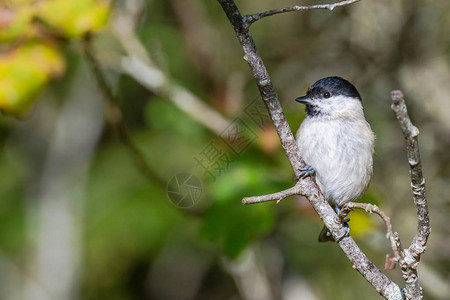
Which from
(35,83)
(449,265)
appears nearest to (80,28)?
(35,83)

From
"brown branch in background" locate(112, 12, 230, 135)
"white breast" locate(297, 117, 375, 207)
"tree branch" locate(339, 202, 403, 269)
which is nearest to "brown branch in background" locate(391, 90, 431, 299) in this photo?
"tree branch" locate(339, 202, 403, 269)

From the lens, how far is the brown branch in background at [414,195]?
4.17 feet

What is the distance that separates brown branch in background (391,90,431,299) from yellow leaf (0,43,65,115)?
1.76 meters


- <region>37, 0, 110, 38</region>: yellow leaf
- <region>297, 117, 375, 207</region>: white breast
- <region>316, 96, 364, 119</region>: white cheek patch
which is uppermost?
<region>37, 0, 110, 38</region>: yellow leaf

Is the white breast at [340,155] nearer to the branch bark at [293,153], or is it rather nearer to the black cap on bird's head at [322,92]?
the black cap on bird's head at [322,92]

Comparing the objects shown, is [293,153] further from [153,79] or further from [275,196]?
[153,79]

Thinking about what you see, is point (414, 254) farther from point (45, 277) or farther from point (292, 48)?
point (45, 277)

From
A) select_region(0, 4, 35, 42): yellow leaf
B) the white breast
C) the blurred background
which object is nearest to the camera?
select_region(0, 4, 35, 42): yellow leaf

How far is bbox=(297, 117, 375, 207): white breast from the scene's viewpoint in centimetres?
269

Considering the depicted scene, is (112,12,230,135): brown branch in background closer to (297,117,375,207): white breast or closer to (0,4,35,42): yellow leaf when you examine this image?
(297,117,375,207): white breast

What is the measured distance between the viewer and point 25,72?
2.46 metres

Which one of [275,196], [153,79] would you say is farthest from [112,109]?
[275,196]

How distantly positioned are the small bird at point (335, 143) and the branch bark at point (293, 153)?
835 mm

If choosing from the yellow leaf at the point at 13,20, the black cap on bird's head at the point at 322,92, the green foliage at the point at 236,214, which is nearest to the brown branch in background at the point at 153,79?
the green foliage at the point at 236,214
